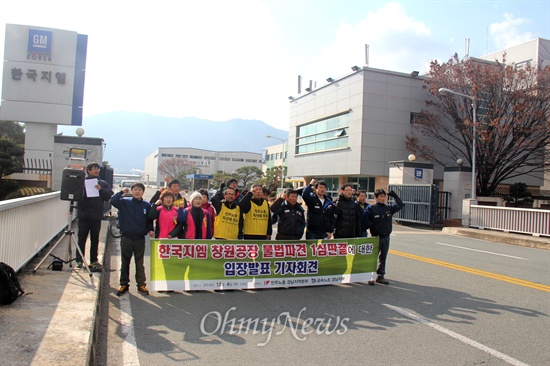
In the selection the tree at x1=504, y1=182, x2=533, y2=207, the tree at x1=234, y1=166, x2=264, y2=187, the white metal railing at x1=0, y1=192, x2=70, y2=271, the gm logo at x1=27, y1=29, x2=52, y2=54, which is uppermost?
the gm logo at x1=27, y1=29, x2=52, y2=54

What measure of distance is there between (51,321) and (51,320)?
36 mm

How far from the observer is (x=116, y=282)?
742 cm

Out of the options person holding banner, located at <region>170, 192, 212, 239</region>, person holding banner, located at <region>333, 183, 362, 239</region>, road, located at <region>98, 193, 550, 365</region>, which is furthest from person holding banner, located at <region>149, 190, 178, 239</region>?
person holding banner, located at <region>333, 183, 362, 239</region>

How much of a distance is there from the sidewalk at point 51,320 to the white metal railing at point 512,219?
1691 cm

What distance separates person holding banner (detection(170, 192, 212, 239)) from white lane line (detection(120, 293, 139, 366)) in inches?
55.4

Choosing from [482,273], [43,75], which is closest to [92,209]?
[482,273]

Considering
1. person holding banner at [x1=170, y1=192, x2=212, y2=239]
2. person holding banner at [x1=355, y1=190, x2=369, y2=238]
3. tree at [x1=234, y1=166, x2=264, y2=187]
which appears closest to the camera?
person holding banner at [x1=170, y1=192, x2=212, y2=239]

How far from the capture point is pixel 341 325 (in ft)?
Result: 17.5

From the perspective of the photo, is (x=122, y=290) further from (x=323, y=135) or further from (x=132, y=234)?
(x=323, y=135)

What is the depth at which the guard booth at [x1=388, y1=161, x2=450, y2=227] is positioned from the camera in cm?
2103

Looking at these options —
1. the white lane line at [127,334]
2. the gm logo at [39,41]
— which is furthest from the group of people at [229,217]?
the gm logo at [39,41]

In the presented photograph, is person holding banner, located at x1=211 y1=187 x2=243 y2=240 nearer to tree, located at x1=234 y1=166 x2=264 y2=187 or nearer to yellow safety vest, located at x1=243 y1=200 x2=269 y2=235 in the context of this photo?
yellow safety vest, located at x1=243 y1=200 x2=269 y2=235

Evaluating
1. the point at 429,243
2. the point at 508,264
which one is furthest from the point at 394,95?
the point at 508,264

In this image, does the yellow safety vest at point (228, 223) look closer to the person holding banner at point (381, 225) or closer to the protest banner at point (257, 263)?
the protest banner at point (257, 263)
